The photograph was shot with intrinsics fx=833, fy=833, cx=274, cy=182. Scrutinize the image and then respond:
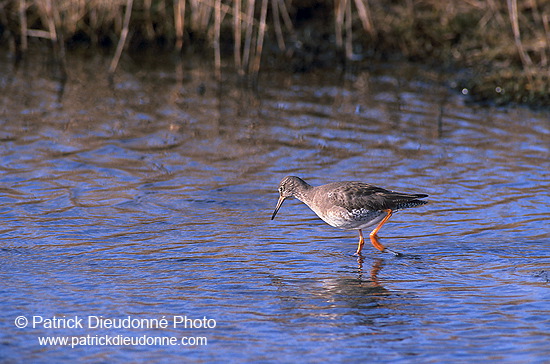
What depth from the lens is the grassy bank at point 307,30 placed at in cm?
1652

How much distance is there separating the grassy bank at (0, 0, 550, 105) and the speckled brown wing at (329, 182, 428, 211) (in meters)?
7.16

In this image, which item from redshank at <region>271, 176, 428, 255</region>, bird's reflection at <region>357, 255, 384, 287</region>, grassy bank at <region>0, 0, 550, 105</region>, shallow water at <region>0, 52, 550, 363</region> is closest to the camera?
shallow water at <region>0, 52, 550, 363</region>

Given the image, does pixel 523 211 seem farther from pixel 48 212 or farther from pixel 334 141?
pixel 48 212

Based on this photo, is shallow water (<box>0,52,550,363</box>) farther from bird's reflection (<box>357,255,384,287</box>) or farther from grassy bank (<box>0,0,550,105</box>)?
grassy bank (<box>0,0,550,105</box>)

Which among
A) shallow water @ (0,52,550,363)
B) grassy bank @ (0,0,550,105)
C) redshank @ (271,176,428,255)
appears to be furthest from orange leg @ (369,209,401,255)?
grassy bank @ (0,0,550,105)

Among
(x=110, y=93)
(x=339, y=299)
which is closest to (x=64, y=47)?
(x=110, y=93)

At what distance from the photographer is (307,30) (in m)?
18.0

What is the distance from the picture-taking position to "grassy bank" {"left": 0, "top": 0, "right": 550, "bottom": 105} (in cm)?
1652

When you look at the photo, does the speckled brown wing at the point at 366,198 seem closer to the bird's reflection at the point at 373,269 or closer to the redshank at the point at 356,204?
the redshank at the point at 356,204

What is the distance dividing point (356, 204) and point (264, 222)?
135cm

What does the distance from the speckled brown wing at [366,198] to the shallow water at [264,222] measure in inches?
17.2

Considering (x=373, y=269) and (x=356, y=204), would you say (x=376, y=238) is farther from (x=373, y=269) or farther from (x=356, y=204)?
(x=373, y=269)

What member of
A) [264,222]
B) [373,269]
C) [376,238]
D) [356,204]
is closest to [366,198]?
[356,204]

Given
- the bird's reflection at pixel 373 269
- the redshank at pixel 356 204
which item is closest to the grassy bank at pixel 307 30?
the redshank at pixel 356 204
